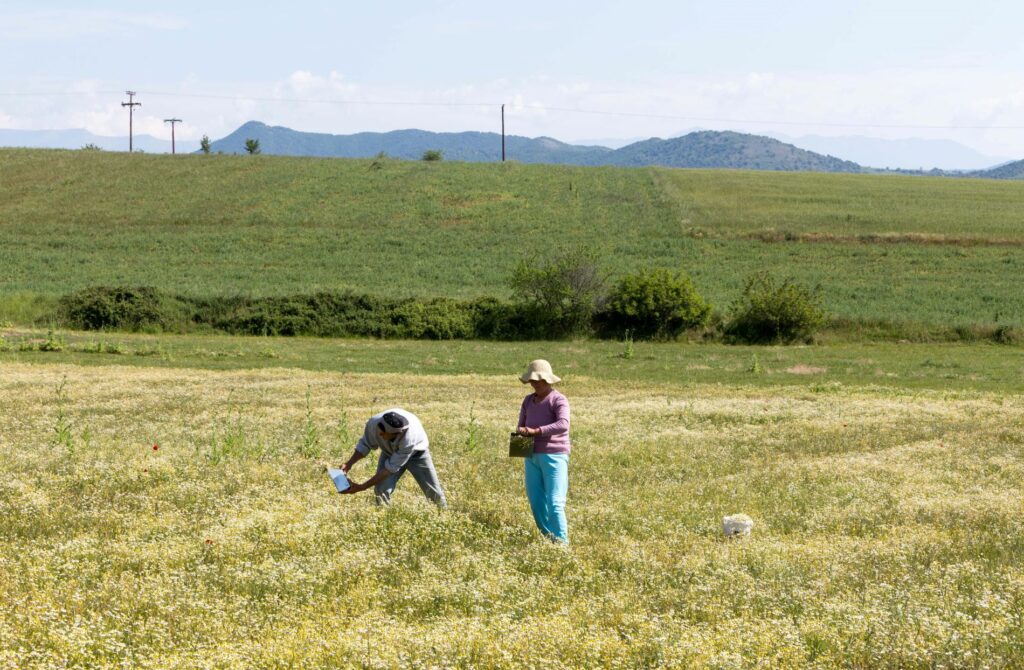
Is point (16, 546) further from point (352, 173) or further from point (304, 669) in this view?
point (352, 173)

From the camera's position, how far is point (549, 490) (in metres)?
11.6

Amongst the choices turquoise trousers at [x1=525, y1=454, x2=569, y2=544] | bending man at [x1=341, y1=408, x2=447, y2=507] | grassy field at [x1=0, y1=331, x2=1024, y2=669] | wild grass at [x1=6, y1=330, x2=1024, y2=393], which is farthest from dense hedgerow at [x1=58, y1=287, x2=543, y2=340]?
turquoise trousers at [x1=525, y1=454, x2=569, y2=544]

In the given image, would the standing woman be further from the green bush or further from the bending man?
the green bush

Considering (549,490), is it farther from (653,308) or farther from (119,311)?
(119,311)

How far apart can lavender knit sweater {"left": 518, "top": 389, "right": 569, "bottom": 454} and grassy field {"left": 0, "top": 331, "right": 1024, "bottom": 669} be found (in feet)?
3.72

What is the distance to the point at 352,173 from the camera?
96875 mm

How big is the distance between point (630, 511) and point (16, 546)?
7.49m

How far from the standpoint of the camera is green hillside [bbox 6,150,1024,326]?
58156 millimetres

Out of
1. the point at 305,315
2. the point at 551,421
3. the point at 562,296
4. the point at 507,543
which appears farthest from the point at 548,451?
the point at 305,315

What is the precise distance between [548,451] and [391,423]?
1808mm

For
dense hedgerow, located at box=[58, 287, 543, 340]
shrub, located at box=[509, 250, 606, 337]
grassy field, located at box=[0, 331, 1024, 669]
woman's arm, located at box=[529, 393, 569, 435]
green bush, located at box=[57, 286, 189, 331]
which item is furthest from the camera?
shrub, located at box=[509, 250, 606, 337]

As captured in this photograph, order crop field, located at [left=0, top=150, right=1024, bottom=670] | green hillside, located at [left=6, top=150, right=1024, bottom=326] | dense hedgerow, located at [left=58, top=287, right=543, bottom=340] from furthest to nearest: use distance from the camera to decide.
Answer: green hillside, located at [left=6, top=150, right=1024, bottom=326] → dense hedgerow, located at [left=58, top=287, right=543, bottom=340] → crop field, located at [left=0, top=150, right=1024, bottom=670]

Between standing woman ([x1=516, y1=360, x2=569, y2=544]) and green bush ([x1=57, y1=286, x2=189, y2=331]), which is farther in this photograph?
green bush ([x1=57, y1=286, x2=189, y2=331])

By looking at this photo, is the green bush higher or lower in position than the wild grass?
higher
